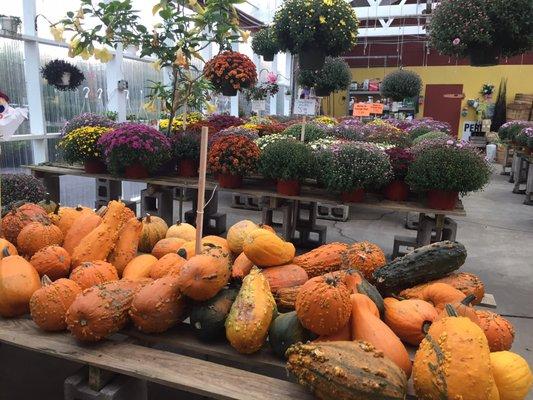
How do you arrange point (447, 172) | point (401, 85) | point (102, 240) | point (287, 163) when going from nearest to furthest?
1. point (102, 240)
2. point (447, 172)
3. point (287, 163)
4. point (401, 85)

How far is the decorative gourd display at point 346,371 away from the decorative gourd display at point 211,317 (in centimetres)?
34

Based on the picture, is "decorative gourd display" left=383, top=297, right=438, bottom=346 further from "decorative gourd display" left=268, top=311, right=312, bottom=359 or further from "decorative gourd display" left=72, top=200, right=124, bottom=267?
"decorative gourd display" left=72, top=200, right=124, bottom=267

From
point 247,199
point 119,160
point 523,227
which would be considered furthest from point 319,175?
point 523,227

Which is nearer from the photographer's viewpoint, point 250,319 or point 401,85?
point 250,319

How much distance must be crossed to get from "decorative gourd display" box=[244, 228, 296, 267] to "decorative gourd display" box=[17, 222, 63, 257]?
876 mm

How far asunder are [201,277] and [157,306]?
17 centimetres

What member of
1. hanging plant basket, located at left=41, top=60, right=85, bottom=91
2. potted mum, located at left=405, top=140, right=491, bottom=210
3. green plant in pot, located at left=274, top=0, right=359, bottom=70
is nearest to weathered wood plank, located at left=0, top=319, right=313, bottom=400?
potted mum, located at left=405, top=140, right=491, bottom=210

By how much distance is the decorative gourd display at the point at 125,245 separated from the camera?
1878 mm

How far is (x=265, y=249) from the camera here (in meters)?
1.67

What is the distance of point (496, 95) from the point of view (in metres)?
14.2

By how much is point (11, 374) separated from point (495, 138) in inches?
517

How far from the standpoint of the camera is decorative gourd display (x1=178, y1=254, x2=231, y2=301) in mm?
1444

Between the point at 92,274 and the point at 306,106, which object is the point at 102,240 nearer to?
the point at 92,274

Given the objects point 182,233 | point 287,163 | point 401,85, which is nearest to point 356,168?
point 287,163
